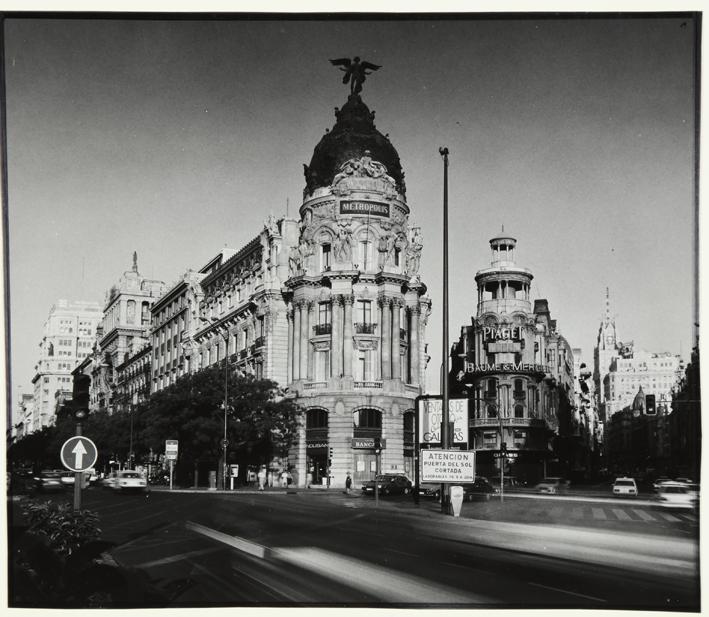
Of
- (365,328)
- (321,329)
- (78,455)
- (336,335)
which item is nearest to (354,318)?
(365,328)

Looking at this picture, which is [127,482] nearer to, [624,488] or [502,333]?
[624,488]

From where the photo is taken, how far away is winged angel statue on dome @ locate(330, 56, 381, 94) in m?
17.0

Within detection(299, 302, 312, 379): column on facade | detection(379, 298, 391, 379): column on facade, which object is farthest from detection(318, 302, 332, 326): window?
detection(379, 298, 391, 379): column on facade

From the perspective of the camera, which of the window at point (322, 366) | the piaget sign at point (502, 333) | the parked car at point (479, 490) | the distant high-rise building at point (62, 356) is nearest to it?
the parked car at point (479, 490)

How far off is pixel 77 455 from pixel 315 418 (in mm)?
42527

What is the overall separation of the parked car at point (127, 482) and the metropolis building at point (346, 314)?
16.2m

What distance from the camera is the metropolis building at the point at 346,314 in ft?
182

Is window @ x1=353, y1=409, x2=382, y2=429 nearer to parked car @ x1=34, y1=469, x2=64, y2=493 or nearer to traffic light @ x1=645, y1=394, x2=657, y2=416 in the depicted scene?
traffic light @ x1=645, y1=394, x2=657, y2=416

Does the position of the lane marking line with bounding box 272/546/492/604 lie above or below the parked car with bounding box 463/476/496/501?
above

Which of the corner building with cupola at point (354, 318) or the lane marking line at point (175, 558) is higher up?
the corner building with cupola at point (354, 318)

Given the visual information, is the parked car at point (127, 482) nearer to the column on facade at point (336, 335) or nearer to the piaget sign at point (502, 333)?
the column on facade at point (336, 335)

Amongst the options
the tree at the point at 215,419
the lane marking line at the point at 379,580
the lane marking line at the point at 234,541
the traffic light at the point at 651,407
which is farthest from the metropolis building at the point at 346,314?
the lane marking line at the point at 379,580

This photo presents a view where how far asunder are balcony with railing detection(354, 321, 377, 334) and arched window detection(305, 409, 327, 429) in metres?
5.88

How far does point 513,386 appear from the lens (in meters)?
66.7
